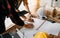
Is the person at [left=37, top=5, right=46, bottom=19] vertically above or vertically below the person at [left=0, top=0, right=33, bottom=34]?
below

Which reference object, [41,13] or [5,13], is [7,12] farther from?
[41,13]

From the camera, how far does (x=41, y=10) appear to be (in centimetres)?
128

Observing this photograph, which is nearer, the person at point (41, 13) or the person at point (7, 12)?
the person at point (7, 12)

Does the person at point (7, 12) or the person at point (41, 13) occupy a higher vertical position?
the person at point (7, 12)

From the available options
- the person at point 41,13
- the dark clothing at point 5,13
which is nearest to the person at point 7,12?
the dark clothing at point 5,13

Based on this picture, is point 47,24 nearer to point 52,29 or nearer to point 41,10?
point 52,29

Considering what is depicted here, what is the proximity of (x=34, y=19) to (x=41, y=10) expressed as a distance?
0.46 feet

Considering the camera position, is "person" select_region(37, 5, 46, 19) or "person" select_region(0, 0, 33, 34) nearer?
"person" select_region(0, 0, 33, 34)

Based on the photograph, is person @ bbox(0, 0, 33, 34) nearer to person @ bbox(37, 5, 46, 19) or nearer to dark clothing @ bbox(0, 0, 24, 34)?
dark clothing @ bbox(0, 0, 24, 34)

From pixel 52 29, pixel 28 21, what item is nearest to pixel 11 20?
pixel 28 21

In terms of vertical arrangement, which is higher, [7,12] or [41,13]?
[7,12]

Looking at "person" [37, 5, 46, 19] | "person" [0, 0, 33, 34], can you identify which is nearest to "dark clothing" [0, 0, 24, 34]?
"person" [0, 0, 33, 34]

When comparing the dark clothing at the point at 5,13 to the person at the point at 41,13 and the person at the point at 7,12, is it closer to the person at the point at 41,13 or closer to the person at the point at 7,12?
the person at the point at 7,12

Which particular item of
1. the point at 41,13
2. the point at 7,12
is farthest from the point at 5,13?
the point at 41,13
